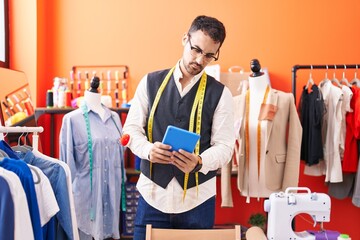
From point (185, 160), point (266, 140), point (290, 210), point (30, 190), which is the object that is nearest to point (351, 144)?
point (266, 140)

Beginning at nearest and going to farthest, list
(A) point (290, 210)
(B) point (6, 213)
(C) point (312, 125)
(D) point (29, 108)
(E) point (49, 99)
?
(B) point (6, 213), (A) point (290, 210), (C) point (312, 125), (D) point (29, 108), (E) point (49, 99)

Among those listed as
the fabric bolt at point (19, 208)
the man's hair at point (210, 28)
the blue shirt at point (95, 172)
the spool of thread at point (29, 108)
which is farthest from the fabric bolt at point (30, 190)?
the spool of thread at point (29, 108)

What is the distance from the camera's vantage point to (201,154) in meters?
1.80

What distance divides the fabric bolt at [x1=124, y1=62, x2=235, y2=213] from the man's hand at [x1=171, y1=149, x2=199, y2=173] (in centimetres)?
8

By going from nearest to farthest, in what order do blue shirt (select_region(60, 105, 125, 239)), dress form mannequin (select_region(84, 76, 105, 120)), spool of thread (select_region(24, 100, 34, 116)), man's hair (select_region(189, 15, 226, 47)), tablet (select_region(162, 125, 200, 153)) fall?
tablet (select_region(162, 125, 200, 153)), man's hair (select_region(189, 15, 226, 47)), blue shirt (select_region(60, 105, 125, 239)), dress form mannequin (select_region(84, 76, 105, 120)), spool of thread (select_region(24, 100, 34, 116))

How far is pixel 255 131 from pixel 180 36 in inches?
59.9

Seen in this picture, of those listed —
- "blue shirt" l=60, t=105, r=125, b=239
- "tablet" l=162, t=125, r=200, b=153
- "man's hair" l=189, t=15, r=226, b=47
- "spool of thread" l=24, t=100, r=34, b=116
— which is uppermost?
"man's hair" l=189, t=15, r=226, b=47

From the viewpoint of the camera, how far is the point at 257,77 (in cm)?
297

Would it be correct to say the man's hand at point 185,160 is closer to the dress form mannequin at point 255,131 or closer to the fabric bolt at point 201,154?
the fabric bolt at point 201,154

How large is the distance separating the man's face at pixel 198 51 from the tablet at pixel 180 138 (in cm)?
39

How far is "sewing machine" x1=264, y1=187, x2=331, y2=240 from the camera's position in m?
1.71

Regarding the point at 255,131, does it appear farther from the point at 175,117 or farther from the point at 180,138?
the point at 180,138

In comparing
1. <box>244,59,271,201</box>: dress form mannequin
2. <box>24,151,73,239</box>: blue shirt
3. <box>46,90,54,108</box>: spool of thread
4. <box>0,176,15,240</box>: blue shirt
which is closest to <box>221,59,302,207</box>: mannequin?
<box>244,59,271,201</box>: dress form mannequin

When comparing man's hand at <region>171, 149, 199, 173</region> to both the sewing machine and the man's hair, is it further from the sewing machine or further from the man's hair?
the man's hair
